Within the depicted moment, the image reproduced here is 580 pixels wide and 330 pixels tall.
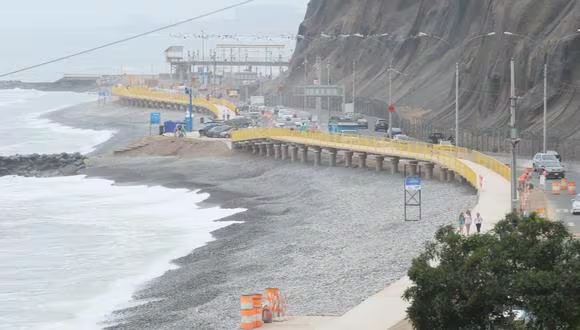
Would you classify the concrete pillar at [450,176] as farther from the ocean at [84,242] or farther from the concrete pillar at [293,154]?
the concrete pillar at [293,154]

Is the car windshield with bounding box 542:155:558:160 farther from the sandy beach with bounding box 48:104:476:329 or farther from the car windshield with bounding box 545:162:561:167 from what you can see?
the sandy beach with bounding box 48:104:476:329

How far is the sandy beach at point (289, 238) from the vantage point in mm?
34625

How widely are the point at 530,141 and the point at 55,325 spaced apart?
41973 millimetres

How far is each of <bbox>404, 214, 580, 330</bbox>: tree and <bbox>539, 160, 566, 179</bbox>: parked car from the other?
122ft

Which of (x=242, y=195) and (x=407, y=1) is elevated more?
(x=407, y=1)

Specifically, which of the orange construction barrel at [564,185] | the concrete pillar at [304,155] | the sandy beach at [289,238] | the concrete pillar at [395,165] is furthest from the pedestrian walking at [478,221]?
the concrete pillar at [304,155]

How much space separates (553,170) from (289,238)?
16.6m

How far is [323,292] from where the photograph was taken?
34.3 metres

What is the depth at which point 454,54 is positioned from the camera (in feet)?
367

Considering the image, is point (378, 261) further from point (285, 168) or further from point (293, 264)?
point (285, 168)

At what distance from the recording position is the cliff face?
79.5 metres

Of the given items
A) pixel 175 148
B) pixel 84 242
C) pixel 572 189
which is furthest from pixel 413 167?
pixel 175 148

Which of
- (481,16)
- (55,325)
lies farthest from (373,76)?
(55,325)

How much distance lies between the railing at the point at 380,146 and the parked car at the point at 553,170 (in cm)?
232
